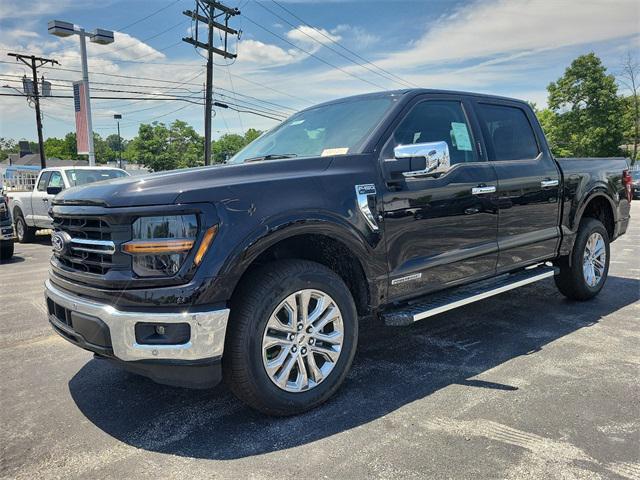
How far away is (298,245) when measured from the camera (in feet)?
10.6

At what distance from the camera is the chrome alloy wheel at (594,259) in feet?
17.4

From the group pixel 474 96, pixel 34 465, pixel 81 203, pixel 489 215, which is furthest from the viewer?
pixel 474 96

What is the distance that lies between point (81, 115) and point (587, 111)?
41.0 meters

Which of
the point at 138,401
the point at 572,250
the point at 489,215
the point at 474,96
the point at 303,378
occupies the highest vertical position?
the point at 474,96

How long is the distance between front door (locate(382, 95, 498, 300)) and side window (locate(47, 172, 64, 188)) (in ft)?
32.3

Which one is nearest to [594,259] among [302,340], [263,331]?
[302,340]

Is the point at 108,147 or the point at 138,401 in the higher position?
the point at 108,147

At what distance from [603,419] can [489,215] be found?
1.71 metres

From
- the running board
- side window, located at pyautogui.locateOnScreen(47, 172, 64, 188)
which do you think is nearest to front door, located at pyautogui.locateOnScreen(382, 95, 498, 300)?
the running board

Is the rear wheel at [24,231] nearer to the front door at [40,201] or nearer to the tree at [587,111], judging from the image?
the front door at [40,201]

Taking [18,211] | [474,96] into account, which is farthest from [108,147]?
[474,96]

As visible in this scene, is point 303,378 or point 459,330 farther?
point 459,330

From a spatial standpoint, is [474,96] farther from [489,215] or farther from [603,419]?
[603,419]

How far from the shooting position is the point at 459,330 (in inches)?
177
